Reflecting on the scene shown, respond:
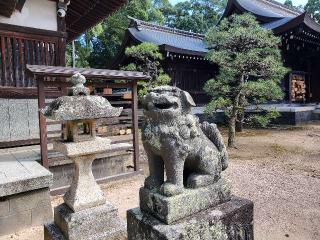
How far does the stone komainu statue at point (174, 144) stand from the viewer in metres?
2.11

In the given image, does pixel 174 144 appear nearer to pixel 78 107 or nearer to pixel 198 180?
pixel 198 180

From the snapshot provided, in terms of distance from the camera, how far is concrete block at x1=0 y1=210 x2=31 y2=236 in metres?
4.07

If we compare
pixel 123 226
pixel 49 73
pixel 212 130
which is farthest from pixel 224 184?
pixel 49 73

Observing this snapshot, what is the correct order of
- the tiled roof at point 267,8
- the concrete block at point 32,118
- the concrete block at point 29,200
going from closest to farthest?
the concrete block at point 29,200 → the concrete block at point 32,118 → the tiled roof at point 267,8

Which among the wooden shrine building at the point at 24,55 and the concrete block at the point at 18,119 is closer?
the wooden shrine building at the point at 24,55

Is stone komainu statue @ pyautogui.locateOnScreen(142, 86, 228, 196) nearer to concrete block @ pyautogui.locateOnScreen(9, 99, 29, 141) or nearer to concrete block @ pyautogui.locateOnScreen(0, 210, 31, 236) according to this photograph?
concrete block @ pyautogui.locateOnScreen(0, 210, 31, 236)

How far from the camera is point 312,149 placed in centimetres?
860

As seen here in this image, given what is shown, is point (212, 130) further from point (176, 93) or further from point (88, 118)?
point (88, 118)

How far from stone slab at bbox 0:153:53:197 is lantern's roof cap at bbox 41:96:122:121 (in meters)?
1.19

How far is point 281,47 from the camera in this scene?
15.1 m

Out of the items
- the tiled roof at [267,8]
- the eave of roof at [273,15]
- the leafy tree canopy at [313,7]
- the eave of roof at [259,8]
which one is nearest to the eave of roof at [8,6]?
the eave of roof at [273,15]

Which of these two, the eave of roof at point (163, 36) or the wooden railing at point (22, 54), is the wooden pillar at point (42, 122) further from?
the eave of roof at point (163, 36)

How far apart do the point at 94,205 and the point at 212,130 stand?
2029mm

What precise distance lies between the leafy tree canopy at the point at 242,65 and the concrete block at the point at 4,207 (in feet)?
20.8
